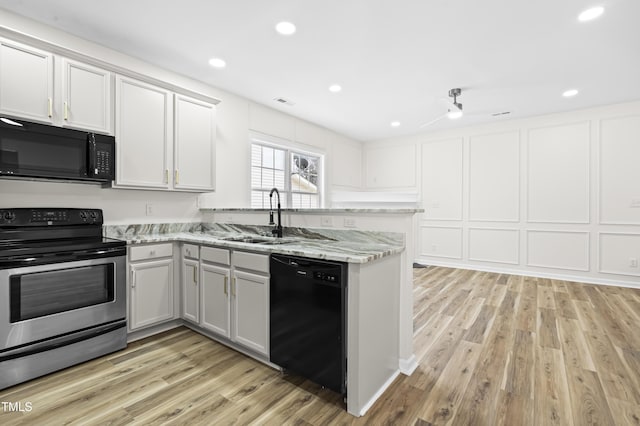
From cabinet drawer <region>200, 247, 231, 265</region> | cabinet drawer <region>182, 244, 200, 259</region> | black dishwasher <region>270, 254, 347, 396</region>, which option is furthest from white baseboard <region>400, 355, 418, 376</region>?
cabinet drawer <region>182, 244, 200, 259</region>

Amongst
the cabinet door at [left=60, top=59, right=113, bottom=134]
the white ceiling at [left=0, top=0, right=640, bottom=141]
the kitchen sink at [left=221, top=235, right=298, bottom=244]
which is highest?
the white ceiling at [left=0, top=0, right=640, bottom=141]

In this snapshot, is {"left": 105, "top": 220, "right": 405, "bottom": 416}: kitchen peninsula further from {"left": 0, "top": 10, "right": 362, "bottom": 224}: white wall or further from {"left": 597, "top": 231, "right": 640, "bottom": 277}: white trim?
{"left": 597, "top": 231, "right": 640, "bottom": 277}: white trim

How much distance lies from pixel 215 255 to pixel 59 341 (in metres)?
1.18

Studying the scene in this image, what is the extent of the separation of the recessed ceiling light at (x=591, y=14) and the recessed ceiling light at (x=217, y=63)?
3.33m

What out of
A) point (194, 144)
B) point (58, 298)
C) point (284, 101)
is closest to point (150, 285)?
point (58, 298)

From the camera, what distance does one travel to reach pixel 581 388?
1.96 metres

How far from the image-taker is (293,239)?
104 inches

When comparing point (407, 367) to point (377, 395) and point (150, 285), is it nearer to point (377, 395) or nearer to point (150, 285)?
point (377, 395)

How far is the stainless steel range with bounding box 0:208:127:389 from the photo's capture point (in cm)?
195

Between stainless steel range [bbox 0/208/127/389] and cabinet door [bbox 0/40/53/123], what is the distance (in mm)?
771

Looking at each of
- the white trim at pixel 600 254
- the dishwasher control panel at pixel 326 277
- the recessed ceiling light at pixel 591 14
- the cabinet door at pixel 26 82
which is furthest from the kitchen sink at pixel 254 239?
the white trim at pixel 600 254

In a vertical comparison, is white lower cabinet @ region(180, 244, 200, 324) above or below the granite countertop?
below

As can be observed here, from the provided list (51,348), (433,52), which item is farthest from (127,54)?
(433,52)

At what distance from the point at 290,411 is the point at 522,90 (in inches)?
183
